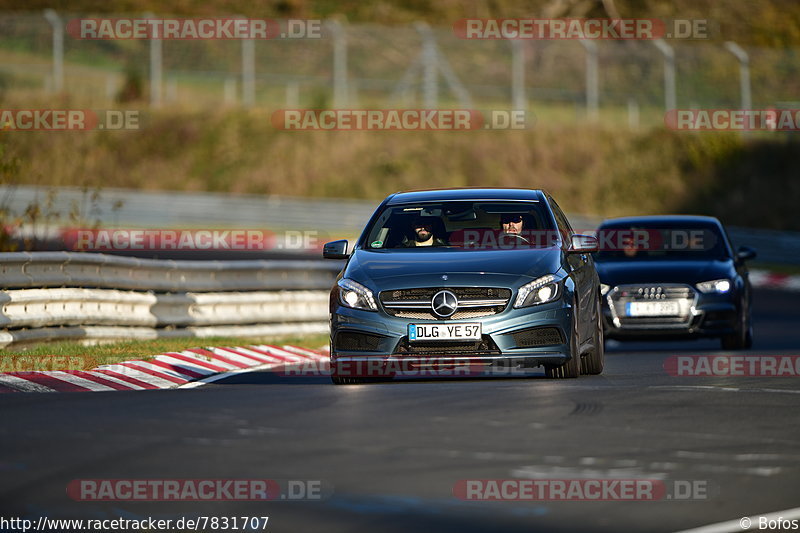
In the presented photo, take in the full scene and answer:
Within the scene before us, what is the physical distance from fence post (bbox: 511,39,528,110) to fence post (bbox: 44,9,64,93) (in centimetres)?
1294

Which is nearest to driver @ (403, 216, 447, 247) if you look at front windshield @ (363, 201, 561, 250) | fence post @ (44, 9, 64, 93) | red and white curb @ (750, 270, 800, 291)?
front windshield @ (363, 201, 561, 250)

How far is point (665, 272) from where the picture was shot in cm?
1777

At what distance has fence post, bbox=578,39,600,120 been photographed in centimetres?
4312

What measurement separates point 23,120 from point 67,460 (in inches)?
1741

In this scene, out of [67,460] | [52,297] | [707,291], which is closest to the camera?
[67,460]

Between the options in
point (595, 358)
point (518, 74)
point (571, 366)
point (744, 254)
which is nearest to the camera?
Answer: point (571, 366)

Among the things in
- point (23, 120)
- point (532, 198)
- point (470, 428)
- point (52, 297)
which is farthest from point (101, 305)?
point (23, 120)

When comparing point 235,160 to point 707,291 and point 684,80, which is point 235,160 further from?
point 707,291

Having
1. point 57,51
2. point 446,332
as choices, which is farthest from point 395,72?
point 446,332

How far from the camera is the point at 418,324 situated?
12000mm

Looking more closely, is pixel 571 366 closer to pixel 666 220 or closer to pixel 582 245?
pixel 582 245

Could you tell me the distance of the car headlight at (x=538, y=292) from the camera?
12.1m

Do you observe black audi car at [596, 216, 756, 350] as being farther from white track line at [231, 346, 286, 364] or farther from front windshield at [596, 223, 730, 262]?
white track line at [231, 346, 286, 364]

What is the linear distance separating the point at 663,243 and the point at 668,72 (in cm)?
2588
